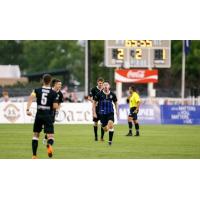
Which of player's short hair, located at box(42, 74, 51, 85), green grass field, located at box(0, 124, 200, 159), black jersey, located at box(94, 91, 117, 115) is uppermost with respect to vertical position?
player's short hair, located at box(42, 74, 51, 85)

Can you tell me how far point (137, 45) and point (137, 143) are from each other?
60.0 ft

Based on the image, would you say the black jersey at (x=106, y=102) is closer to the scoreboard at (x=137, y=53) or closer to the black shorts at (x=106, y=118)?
the black shorts at (x=106, y=118)

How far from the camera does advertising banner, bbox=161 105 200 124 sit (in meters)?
40.0

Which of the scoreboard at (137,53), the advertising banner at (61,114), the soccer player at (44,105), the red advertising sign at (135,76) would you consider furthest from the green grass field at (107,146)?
the red advertising sign at (135,76)

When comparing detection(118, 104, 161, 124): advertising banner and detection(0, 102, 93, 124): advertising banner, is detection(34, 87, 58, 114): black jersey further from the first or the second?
detection(118, 104, 161, 124): advertising banner

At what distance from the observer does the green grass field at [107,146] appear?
856 inches

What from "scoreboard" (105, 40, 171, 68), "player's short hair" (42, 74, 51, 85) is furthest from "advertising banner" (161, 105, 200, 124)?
"player's short hair" (42, 74, 51, 85)

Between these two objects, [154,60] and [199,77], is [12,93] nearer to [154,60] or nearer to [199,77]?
[154,60]

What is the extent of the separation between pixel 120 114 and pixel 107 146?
15684 mm

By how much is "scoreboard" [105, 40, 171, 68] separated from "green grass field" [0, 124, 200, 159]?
31.3 ft

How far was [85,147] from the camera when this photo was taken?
2411 cm

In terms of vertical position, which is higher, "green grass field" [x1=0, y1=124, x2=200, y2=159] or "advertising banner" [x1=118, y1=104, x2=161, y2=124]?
"advertising banner" [x1=118, y1=104, x2=161, y2=124]

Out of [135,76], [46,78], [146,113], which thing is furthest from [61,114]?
[46,78]

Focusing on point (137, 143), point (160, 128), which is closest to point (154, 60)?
point (160, 128)
